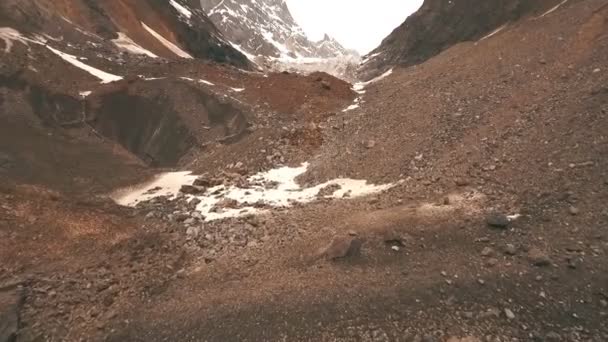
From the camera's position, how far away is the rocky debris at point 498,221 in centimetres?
1494

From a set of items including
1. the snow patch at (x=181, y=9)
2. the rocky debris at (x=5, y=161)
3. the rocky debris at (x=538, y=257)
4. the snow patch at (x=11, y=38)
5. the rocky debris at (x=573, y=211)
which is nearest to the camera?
Answer: the rocky debris at (x=538, y=257)

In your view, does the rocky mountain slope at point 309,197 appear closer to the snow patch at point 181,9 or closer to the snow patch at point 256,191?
the snow patch at point 256,191

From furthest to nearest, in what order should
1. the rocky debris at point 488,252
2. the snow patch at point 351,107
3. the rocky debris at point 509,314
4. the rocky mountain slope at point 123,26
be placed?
1. the rocky mountain slope at point 123,26
2. the snow patch at point 351,107
3. the rocky debris at point 488,252
4. the rocky debris at point 509,314

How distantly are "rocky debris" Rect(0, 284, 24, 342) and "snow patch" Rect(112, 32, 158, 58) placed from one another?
110 ft

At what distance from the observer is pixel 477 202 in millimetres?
16719

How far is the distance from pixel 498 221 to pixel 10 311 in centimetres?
1597

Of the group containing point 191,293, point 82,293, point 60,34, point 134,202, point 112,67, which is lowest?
point 191,293

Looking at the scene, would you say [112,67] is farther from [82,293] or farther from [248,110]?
[82,293]

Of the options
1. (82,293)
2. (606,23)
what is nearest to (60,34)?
(82,293)

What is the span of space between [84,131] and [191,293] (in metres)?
19.3

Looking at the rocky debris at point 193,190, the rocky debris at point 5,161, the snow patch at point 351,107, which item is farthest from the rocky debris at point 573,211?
the rocky debris at point 5,161

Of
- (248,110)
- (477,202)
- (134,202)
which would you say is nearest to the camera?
(477,202)

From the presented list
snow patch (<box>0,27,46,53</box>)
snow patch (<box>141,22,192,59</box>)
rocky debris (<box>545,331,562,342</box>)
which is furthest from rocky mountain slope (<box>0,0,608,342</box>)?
snow patch (<box>141,22,192,59</box>)

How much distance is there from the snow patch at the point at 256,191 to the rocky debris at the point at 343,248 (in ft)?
17.5
